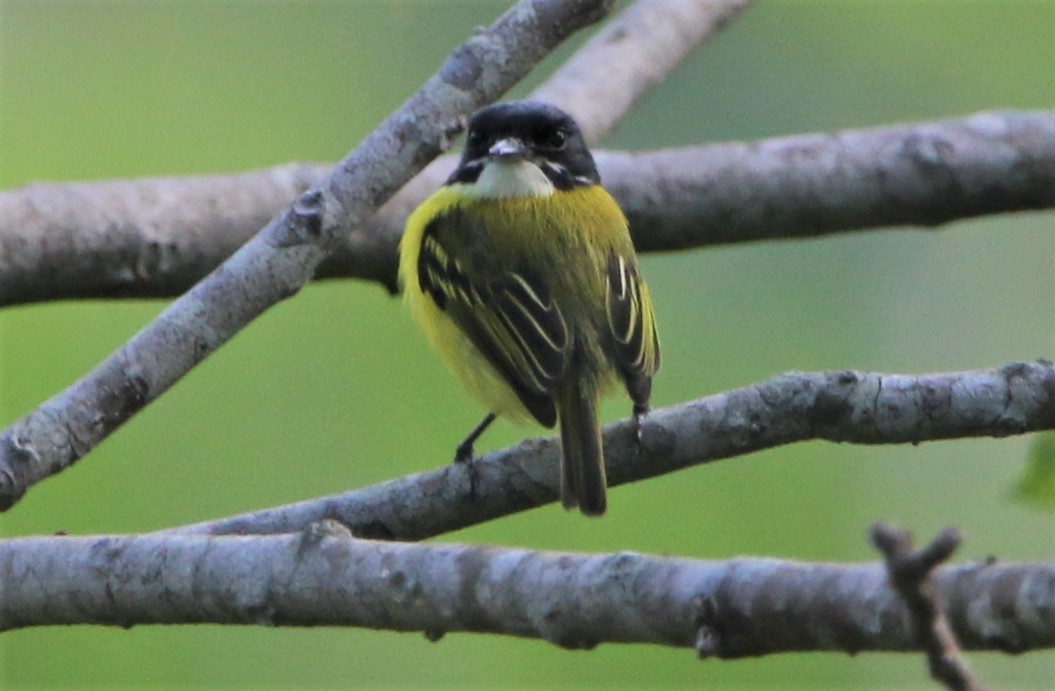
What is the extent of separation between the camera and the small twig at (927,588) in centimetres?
196

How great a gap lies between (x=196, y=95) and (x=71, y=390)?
710 centimetres

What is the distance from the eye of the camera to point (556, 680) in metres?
7.63

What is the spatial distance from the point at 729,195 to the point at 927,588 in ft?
12.1

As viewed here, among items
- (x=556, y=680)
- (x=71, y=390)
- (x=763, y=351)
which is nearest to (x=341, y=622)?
(x=71, y=390)

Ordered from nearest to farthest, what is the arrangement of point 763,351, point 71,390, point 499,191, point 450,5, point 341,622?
point 341,622, point 71,390, point 499,191, point 763,351, point 450,5

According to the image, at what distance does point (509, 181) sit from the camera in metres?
5.98

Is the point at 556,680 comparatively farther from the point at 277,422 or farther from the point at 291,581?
the point at 291,581

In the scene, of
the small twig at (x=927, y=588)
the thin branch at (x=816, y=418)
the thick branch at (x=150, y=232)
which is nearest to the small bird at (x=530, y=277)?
the thick branch at (x=150, y=232)

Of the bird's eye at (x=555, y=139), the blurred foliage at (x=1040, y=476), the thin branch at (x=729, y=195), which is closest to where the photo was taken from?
the blurred foliage at (x=1040, y=476)

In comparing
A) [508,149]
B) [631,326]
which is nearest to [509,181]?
[508,149]

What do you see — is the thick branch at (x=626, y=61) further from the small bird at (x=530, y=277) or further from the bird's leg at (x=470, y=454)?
the bird's leg at (x=470, y=454)

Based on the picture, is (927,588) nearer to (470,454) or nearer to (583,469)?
(583,469)

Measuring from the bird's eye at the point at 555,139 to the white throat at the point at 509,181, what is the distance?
105mm

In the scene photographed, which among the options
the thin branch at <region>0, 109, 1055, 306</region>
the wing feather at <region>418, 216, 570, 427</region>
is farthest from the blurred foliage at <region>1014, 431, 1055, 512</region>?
the thin branch at <region>0, 109, 1055, 306</region>
